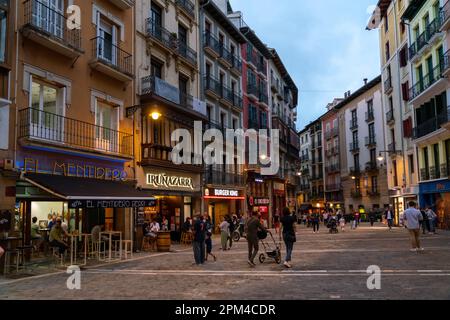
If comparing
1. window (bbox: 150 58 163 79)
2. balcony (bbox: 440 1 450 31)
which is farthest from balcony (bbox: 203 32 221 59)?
balcony (bbox: 440 1 450 31)

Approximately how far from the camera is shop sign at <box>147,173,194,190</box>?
22064mm

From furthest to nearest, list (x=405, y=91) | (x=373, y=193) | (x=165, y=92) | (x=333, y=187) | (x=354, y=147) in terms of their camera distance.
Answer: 1. (x=333, y=187)
2. (x=354, y=147)
3. (x=373, y=193)
4. (x=405, y=91)
5. (x=165, y=92)

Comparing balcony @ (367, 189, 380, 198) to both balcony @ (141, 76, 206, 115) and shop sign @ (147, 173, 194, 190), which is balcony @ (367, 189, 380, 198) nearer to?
shop sign @ (147, 173, 194, 190)

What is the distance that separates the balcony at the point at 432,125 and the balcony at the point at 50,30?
20.9 metres

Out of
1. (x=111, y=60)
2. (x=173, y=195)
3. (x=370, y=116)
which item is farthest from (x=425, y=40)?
(x=370, y=116)

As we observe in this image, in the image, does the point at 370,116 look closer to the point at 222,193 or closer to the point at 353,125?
the point at 353,125

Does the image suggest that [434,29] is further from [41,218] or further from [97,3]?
[41,218]

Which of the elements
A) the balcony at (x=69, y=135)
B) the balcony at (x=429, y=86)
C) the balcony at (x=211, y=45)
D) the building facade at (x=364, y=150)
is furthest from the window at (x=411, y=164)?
the balcony at (x=69, y=135)

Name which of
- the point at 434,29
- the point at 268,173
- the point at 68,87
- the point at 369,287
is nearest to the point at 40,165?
the point at 68,87

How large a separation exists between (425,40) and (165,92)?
1889cm

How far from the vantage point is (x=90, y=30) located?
18.2m

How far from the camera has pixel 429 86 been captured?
97.9ft

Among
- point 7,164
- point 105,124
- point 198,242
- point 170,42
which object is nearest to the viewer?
point 7,164

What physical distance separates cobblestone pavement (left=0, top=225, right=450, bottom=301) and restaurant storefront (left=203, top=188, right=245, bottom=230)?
643 inches
